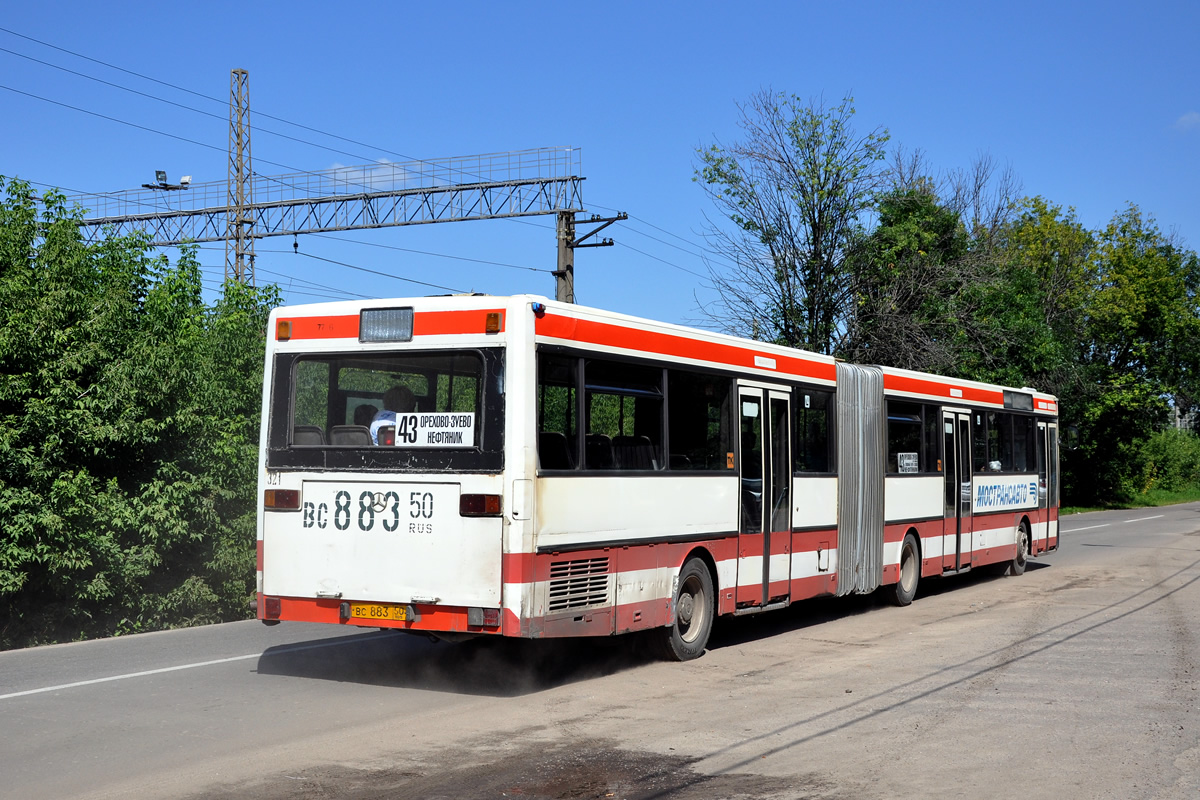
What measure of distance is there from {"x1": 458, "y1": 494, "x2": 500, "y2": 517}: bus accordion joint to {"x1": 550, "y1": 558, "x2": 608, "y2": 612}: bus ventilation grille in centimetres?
64

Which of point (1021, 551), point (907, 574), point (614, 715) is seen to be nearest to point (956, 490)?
point (907, 574)

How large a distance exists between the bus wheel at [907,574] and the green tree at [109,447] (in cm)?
809

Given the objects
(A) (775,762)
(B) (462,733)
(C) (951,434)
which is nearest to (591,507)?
(B) (462,733)

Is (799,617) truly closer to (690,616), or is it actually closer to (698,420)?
(690,616)

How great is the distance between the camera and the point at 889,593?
16.2m

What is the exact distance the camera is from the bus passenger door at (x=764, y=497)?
12.0 metres

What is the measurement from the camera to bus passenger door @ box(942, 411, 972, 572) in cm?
1712

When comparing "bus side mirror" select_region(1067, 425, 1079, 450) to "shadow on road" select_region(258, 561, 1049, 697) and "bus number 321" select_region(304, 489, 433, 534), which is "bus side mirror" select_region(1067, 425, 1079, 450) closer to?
"shadow on road" select_region(258, 561, 1049, 697)

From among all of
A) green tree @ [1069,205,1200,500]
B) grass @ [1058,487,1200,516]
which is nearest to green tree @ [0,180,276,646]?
grass @ [1058,487,1200,516]

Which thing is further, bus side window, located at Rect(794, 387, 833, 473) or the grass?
the grass

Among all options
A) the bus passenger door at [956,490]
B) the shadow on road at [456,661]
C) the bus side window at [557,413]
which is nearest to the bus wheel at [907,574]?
the bus passenger door at [956,490]

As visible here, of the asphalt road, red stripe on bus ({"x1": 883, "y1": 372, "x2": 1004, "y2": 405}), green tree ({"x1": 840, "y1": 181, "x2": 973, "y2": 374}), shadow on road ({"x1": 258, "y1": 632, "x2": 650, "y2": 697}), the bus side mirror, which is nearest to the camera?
the asphalt road

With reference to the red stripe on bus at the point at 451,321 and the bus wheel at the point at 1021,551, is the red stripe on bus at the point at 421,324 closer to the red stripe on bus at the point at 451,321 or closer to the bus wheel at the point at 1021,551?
the red stripe on bus at the point at 451,321

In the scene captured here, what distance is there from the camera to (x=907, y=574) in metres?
16.1
